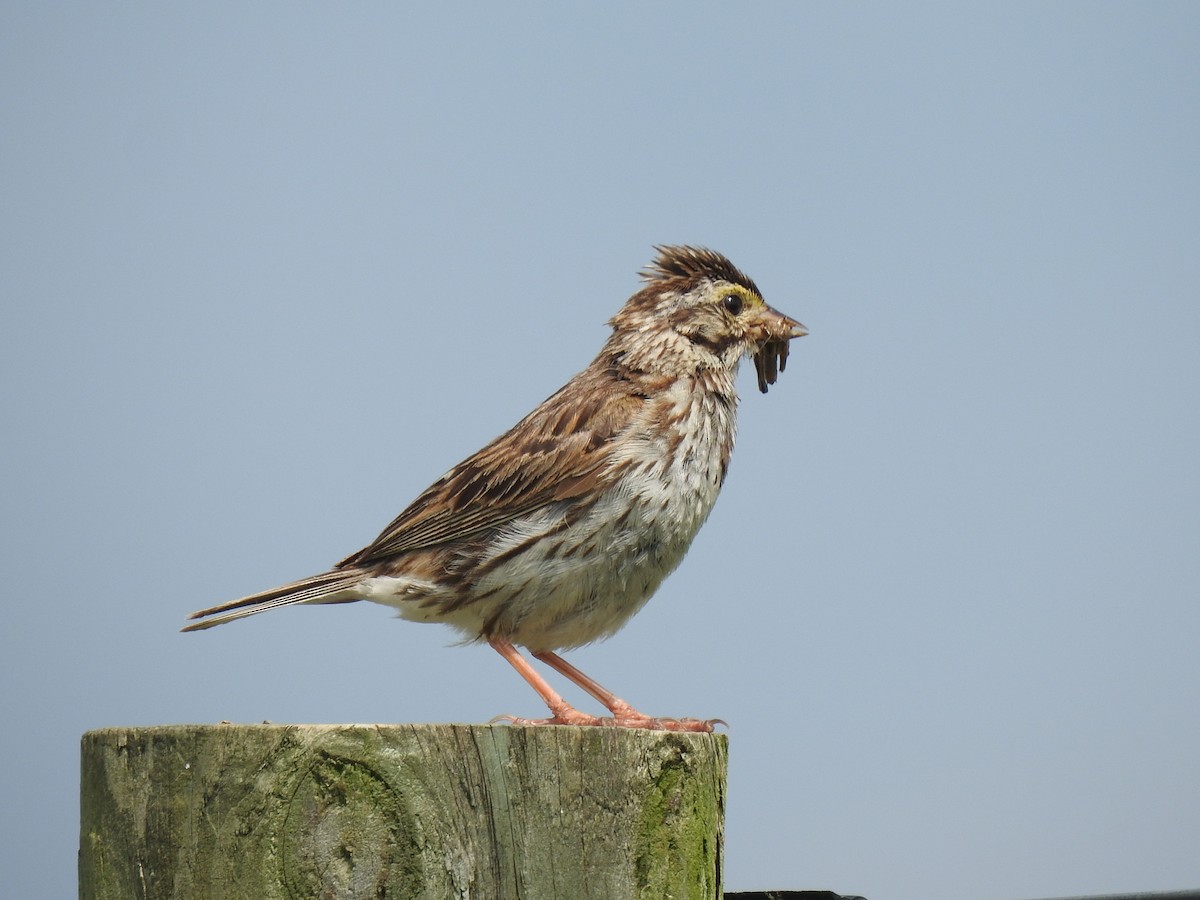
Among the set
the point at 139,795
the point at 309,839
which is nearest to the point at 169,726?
the point at 139,795

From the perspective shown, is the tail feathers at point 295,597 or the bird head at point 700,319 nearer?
the tail feathers at point 295,597

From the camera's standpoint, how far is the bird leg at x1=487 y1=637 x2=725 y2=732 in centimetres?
518

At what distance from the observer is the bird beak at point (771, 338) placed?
6906 mm

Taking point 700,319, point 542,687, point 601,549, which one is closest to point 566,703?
point 542,687

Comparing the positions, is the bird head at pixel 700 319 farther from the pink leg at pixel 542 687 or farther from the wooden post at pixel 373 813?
the wooden post at pixel 373 813

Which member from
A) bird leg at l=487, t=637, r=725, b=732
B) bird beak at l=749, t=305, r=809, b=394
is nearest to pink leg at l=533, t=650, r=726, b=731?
bird leg at l=487, t=637, r=725, b=732

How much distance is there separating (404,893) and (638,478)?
117 inches

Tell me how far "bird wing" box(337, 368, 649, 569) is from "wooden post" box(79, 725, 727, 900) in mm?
2653

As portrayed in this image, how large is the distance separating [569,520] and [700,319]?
5.00ft

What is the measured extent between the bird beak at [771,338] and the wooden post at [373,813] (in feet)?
12.5

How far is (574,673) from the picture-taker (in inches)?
258

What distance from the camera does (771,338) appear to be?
6926 mm

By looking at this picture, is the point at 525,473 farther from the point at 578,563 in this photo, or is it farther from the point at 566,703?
the point at 566,703

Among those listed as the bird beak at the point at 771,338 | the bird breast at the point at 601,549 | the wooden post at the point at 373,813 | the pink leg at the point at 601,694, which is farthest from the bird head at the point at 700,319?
the wooden post at the point at 373,813
